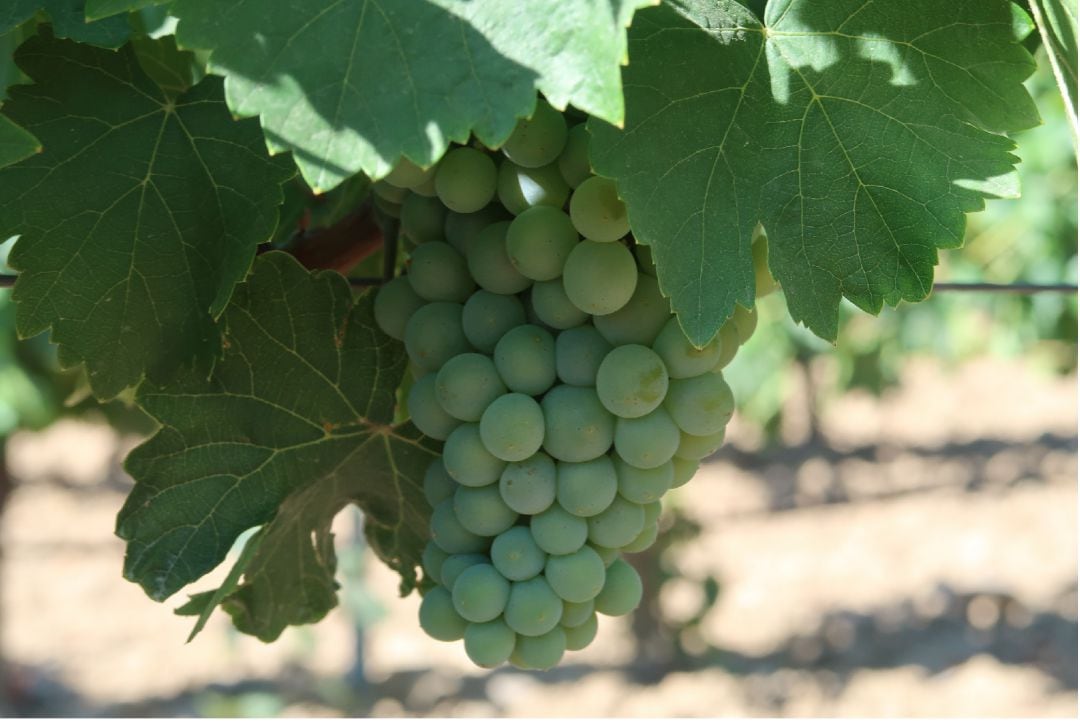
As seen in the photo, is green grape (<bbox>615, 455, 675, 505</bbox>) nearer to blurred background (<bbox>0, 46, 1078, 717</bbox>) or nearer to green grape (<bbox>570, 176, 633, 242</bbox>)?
green grape (<bbox>570, 176, 633, 242</bbox>)

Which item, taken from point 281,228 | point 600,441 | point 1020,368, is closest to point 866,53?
point 600,441

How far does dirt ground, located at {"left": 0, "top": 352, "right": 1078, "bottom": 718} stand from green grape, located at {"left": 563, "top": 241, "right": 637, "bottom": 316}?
9.95ft

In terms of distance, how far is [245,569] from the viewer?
2.21 ft

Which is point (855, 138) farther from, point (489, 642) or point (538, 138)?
point (489, 642)

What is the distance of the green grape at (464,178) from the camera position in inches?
22.8

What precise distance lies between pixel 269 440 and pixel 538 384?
A: 0.56 feet

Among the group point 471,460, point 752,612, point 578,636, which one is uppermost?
point 471,460

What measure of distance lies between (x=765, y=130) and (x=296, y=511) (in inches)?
13.6

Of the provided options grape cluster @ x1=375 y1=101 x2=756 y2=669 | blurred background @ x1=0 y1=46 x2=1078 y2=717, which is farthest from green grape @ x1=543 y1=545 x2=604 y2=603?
blurred background @ x1=0 y1=46 x2=1078 y2=717

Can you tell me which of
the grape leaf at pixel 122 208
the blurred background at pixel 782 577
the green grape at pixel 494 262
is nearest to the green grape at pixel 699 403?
the green grape at pixel 494 262

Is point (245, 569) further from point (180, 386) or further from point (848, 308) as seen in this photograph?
point (848, 308)

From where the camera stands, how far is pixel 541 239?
577mm

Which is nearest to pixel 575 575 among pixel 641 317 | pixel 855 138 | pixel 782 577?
pixel 641 317

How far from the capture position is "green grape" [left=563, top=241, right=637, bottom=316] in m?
0.57
